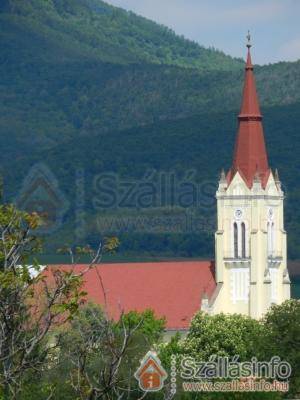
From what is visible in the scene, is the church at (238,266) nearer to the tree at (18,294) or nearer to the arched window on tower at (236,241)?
the arched window on tower at (236,241)

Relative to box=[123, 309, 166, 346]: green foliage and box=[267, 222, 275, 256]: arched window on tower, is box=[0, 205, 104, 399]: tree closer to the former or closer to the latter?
box=[123, 309, 166, 346]: green foliage

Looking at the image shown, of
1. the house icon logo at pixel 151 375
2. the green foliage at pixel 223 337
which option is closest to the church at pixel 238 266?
the green foliage at pixel 223 337

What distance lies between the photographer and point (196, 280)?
5834cm

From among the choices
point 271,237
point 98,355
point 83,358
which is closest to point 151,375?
point 98,355

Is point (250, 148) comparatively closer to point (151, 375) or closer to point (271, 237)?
point (271, 237)

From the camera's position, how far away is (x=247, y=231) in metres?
57.6

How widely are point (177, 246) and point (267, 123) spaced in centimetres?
4514

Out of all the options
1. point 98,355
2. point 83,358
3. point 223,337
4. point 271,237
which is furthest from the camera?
point 271,237

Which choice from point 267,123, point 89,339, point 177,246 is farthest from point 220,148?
point 89,339

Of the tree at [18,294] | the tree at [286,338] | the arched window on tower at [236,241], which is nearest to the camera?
the tree at [18,294]

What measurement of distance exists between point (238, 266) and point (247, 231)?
1179mm

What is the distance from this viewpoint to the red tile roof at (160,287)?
57562mm

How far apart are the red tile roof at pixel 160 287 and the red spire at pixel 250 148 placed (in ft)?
11.4

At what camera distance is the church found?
57375 millimetres
